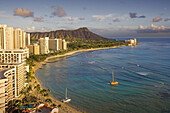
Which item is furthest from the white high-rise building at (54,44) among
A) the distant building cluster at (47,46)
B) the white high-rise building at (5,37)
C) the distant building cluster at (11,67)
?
the white high-rise building at (5,37)

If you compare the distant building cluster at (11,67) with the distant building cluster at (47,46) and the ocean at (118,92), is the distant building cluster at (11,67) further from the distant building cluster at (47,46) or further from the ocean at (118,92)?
the distant building cluster at (47,46)

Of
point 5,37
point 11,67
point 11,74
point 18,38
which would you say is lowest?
point 11,74

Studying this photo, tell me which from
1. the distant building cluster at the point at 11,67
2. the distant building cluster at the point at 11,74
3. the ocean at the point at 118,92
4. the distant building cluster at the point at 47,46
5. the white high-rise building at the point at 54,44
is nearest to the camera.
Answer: the distant building cluster at the point at 11,74

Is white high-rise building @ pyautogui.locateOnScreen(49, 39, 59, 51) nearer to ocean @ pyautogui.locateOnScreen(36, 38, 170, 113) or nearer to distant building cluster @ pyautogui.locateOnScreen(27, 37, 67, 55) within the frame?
distant building cluster @ pyautogui.locateOnScreen(27, 37, 67, 55)

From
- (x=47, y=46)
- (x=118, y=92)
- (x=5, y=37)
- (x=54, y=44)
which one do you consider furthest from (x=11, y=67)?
(x=54, y=44)

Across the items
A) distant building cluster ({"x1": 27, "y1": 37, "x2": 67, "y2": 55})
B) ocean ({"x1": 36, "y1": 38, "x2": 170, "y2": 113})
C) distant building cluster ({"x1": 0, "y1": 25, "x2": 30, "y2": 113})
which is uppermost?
distant building cluster ({"x1": 27, "y1": 37, "x2": 67, "y2": 55})

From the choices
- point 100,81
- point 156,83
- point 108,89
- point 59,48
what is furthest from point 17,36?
point 156,83

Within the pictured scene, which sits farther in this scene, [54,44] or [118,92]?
[54,44]

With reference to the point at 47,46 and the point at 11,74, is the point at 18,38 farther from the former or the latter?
the point at 11,74

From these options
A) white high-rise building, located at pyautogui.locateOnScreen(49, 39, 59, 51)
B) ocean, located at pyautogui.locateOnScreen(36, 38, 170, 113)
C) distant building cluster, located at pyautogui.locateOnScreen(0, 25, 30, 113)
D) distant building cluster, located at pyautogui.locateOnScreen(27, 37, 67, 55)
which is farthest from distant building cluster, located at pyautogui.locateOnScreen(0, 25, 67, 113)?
white high-rise building, located at pyautogui.locateOnScreen(49, 39, 59, 51)

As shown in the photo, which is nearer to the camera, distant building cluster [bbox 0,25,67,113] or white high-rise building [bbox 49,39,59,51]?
distant building cluster [bbox 0,25,67,113]

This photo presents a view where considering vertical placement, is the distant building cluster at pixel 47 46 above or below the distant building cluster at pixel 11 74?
above
